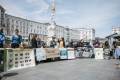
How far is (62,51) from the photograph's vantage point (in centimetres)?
1892

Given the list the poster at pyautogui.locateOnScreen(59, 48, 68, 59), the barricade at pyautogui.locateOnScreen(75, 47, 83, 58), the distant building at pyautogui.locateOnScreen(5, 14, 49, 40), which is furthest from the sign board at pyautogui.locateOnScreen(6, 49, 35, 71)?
the distant building at pyautogui.locateOnScreen(5, 14, 49, 40)

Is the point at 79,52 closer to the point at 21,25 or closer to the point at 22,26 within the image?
the point at 21,25

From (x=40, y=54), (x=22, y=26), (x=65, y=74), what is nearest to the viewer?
(x=65, y=74)

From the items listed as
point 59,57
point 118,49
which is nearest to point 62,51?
point 59,57

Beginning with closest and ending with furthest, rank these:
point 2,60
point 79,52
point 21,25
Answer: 1. point 2,60
2. point 79,52
3. point 21,25

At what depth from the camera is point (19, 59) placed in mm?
11836

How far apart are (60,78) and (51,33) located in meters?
23.0

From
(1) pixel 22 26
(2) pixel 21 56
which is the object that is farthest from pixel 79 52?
(1) pixel 22 26

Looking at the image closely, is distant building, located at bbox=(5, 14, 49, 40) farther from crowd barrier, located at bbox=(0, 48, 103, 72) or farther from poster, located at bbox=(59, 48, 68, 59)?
crowd barrier, located at bbox=(0, 48, 103, 72)

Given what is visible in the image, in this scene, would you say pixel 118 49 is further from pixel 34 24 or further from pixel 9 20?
pixel 34 24

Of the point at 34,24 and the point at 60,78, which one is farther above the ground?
the point at 34,24

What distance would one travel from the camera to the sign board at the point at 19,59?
10.8 m

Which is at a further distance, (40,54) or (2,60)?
(40,54)

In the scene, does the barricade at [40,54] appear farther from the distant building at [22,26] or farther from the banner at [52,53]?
the distant building at [22,26]
